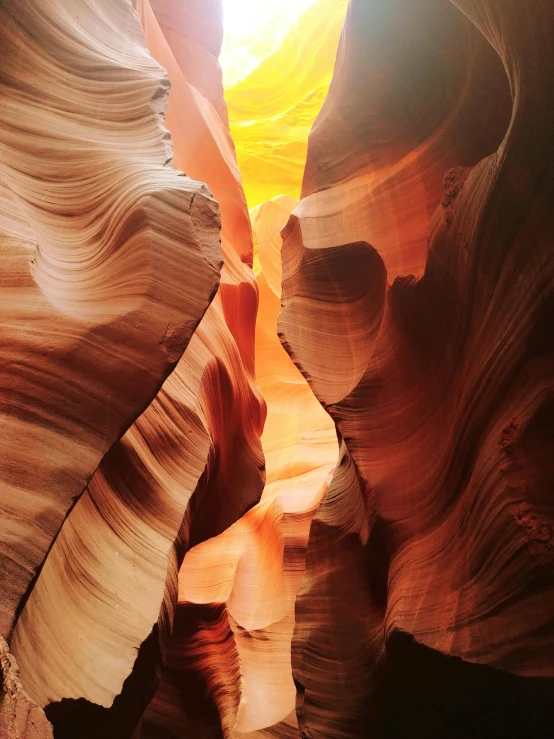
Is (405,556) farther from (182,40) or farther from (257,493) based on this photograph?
(182,40)

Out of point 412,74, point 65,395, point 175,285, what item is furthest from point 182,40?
point 65,395

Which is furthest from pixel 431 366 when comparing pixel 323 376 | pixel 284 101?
pixel 284 101

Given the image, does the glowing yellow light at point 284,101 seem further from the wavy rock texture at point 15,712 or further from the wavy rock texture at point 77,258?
the wavy rock texture at point 15,712

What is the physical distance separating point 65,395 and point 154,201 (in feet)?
2.64

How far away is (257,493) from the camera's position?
446cm

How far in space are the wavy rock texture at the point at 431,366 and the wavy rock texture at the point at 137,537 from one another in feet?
2.05

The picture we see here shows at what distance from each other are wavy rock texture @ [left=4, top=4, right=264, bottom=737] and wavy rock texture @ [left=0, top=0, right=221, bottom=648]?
0.31 feet

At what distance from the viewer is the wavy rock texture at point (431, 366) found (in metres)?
2.40

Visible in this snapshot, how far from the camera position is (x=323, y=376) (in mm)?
3912

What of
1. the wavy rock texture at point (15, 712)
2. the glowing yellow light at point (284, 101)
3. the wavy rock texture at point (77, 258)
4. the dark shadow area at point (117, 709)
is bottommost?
the dark shadow area at point (117, 709)

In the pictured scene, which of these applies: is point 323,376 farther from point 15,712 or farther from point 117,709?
point 15,712

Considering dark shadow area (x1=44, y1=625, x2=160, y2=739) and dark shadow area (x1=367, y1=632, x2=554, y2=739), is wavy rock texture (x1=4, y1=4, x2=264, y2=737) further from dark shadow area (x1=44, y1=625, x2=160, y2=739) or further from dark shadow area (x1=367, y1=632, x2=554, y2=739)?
dark shadow area (x1=367, y1=632, x2=554, y2=739)

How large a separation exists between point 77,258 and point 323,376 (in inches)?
67.3

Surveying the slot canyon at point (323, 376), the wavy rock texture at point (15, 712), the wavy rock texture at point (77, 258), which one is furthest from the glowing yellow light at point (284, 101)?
the wavy rock texture at point (15, 712)
